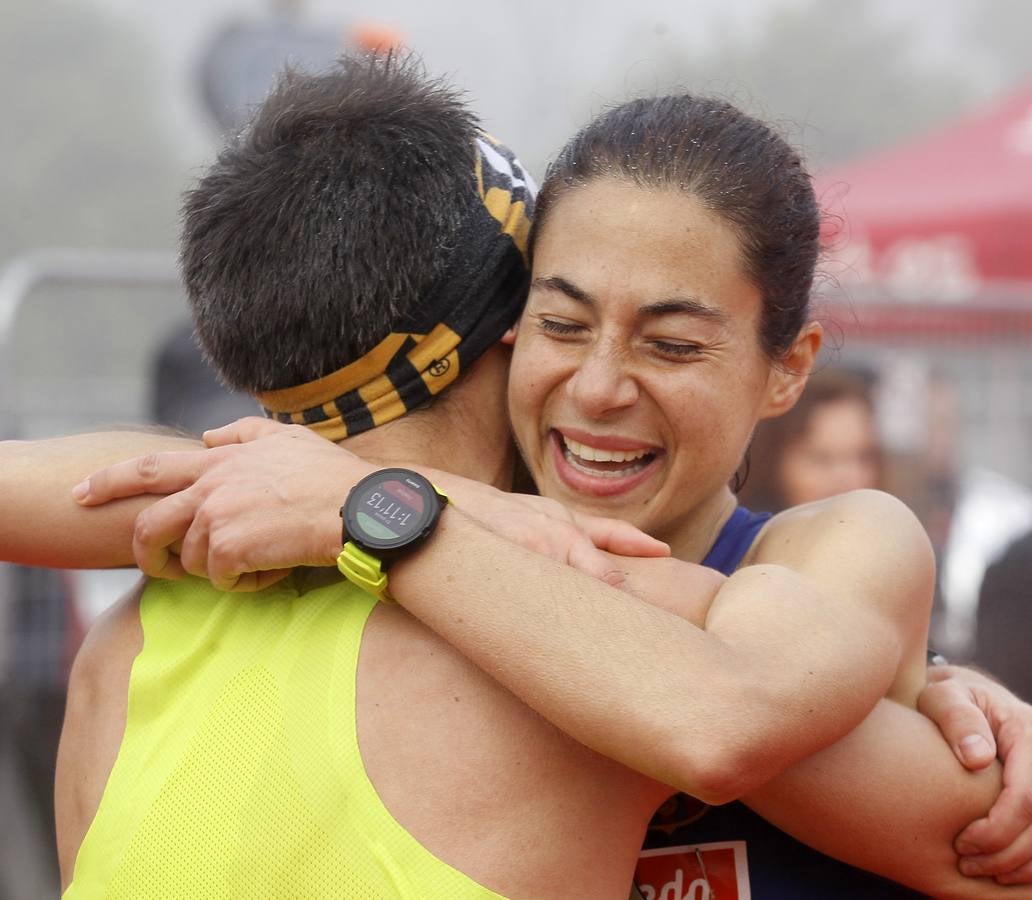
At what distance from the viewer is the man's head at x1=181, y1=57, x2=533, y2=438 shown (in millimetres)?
2217

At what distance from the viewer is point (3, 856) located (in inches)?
234

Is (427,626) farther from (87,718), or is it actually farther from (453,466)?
(87,718)

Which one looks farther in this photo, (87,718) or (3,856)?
(3,856)

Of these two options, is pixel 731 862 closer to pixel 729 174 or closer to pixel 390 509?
pixel 390 509

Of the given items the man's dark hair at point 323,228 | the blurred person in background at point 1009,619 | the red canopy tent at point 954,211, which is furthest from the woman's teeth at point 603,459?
the red canopy tent at point 954,211

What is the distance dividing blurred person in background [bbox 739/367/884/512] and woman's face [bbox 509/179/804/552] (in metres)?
3.69

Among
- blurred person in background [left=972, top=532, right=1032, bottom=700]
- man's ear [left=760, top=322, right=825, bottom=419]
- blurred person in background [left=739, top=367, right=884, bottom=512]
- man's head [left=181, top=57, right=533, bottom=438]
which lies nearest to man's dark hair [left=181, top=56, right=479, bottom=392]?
man's head [left=181, top=57, right=533, bottom=438]

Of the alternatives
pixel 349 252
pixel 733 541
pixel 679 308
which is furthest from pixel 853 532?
pixel 349 252

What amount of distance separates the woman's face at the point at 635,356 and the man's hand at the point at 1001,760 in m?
0.51

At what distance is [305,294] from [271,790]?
0.69 meters

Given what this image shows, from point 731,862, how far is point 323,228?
1.13 meters

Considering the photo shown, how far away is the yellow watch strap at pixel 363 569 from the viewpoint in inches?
80.0

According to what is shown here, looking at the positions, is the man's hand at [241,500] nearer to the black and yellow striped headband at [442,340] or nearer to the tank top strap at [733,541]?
the black and yellow striped headband at [442,340]

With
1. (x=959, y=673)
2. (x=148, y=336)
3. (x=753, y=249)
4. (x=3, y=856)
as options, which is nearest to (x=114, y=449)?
(x=753, y=249)
